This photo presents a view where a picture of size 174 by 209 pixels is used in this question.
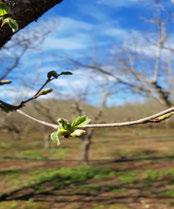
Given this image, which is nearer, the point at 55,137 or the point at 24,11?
the point at 55,137

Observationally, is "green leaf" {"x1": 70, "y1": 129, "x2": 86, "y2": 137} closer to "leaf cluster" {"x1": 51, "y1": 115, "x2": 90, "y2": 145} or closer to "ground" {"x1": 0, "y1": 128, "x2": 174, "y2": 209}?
"leaf cluster" {"x1": 51, "y1": 115, "x2": 90, "y2": 145}

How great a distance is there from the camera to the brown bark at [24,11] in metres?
1.56

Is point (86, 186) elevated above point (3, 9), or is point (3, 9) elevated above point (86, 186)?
point (3, 9)

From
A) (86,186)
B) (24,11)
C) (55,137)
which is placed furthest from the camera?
(86,186)

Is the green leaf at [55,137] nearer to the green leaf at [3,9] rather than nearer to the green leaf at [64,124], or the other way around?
the green leaf at [64,124]

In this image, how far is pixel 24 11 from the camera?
1.58 meters

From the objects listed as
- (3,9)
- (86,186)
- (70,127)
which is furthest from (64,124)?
(86,186)

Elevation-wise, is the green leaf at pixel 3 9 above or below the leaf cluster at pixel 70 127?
above

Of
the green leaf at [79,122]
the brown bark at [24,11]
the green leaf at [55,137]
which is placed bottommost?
the green leaf at [55,137]

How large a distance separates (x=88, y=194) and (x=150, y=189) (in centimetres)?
175

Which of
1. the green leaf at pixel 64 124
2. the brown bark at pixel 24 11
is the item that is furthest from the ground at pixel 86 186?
the green leaf at pixel 64 124

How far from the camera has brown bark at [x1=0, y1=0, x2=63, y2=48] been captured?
1.56 m

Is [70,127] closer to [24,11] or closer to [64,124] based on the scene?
[64,124]

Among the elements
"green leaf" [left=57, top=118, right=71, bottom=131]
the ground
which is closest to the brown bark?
"green leaf" [left=57, top=118, right=71, bottom=131]
